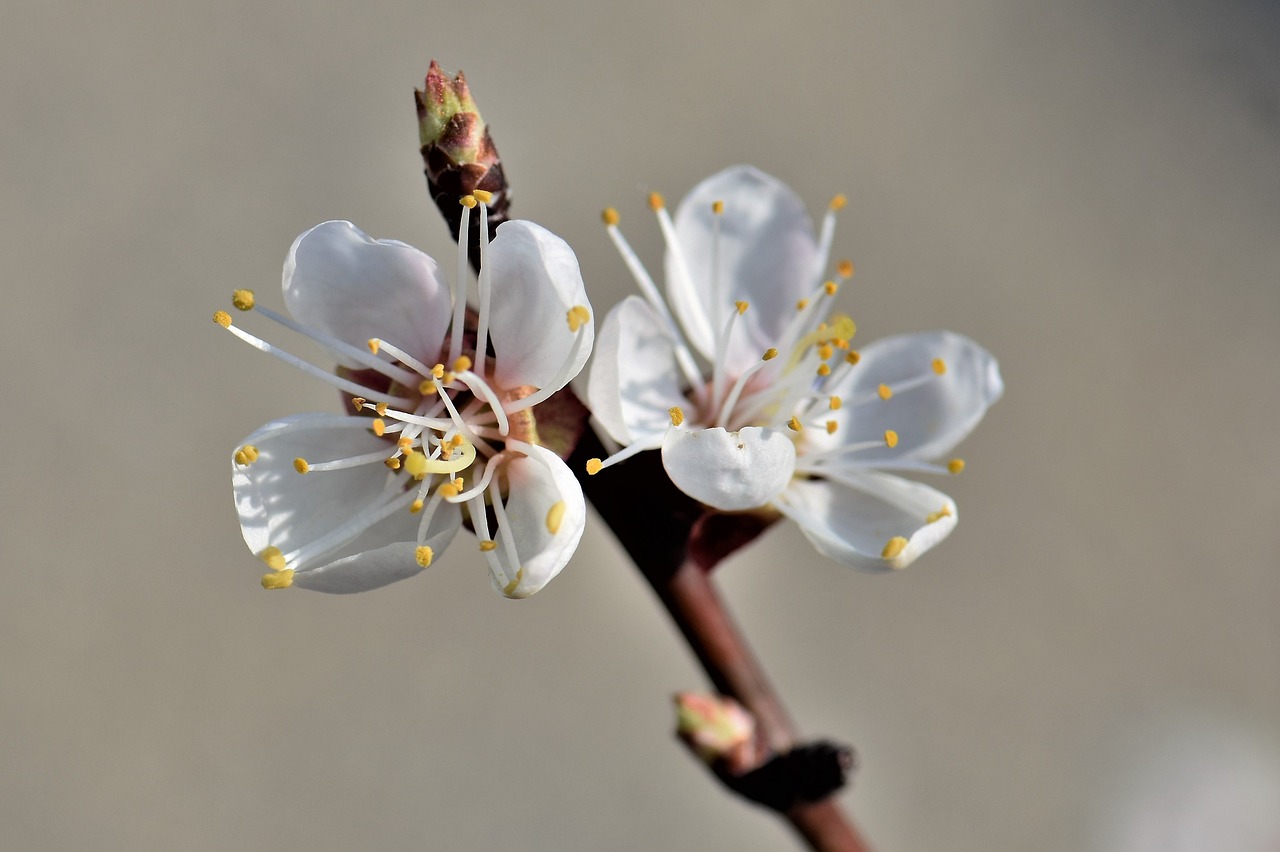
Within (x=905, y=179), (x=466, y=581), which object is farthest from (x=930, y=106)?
(x=466, y=581)

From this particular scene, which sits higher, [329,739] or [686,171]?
[686,171]

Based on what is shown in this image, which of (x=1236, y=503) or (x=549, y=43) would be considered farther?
(x=549, y=43)

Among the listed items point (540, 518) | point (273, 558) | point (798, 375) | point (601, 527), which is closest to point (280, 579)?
point (273, 558)

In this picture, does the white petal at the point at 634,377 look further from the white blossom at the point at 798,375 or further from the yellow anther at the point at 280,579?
the yellow anther at the point at 280,579

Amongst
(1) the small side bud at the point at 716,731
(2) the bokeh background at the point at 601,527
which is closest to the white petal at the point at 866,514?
(1) the small side bud at the point at 716,731

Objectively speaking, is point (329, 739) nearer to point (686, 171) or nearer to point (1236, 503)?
point (686, 171)

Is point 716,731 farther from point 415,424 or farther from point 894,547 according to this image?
point 415,424
